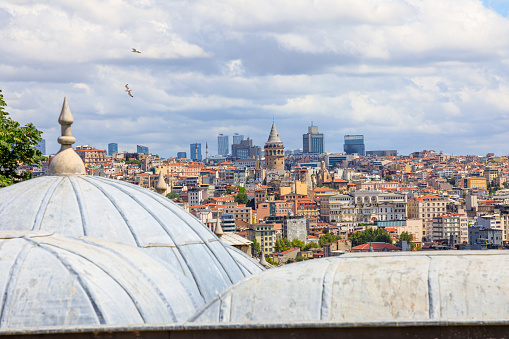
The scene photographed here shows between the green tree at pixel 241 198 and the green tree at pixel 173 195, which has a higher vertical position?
the green tree at pixel 173 195

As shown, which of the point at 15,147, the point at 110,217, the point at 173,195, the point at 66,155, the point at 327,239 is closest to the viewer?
the point at 110,217

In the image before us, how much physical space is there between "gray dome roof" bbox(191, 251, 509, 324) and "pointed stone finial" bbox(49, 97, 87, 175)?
3009mm

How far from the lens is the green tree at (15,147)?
12.4m

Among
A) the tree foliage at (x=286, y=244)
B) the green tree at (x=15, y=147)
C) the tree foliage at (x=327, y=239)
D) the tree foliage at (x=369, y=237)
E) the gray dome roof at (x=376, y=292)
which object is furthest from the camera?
the tree foliage at (x=327, y=239)

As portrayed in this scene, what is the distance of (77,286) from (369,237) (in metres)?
99.0

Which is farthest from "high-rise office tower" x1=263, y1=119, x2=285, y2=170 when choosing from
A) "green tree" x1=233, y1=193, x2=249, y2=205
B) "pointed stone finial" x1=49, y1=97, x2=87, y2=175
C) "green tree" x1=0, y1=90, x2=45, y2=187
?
"pointed stone finial" x1=49, y1=97, x2=87, y2=175

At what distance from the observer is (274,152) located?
191375mm

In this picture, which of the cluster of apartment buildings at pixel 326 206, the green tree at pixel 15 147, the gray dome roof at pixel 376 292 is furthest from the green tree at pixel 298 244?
the gray dome roof at pixel 376 292

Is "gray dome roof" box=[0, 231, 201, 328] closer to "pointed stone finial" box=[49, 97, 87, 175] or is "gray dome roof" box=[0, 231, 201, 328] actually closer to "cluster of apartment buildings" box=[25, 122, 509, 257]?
"pointed stone finial" box=[49, 97, 87, 175]

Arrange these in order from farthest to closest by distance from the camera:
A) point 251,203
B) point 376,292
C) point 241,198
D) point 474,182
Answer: point 474,182
point 241,198
point 251,203
point 376,292

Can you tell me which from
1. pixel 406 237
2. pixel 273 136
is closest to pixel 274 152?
pixel 273 136

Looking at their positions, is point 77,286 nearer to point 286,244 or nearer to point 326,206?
point 286,244

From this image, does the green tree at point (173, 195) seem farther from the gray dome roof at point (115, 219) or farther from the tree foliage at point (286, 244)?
the gray dome roof at point (115, 219)

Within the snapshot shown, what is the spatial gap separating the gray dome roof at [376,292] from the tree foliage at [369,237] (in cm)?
9648
